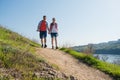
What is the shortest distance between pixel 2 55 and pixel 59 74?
1.96 m

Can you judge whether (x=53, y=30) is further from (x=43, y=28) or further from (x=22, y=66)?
(x=22, y=66)

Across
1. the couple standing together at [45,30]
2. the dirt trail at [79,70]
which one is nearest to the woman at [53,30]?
the couple standing together at [45,30]

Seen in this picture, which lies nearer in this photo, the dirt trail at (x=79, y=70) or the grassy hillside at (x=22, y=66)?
the grassy hillside at (x=22, y=66)

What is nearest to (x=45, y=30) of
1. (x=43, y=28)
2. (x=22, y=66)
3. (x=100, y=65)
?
(x=43, y=28)

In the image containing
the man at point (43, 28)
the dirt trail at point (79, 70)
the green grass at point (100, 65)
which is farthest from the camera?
the man at point (43, 28)

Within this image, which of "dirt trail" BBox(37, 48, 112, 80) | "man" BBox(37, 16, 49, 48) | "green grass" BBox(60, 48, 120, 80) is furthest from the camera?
"man" BBox(37, 16, 49, 48)

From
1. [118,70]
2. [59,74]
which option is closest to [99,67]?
[118,70]

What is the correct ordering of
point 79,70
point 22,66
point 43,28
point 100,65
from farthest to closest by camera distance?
point 43,28 < point 100,65 < point 79,70 < point 22,66

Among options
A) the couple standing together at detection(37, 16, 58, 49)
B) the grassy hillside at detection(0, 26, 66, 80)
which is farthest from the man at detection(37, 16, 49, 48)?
the grassy hillside at detection(0, 26, 66, 80)

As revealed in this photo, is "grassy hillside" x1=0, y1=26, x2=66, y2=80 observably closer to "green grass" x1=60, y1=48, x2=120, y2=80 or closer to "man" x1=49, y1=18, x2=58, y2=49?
"green grass" x1=60, y1=48, x2=120, y2=80

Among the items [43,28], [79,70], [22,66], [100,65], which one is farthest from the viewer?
[43,28]

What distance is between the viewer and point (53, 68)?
11.2 m

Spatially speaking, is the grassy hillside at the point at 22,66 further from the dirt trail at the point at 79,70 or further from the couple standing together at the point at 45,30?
the couple standing together at the point at 45,30

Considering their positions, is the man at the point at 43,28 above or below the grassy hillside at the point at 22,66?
above
